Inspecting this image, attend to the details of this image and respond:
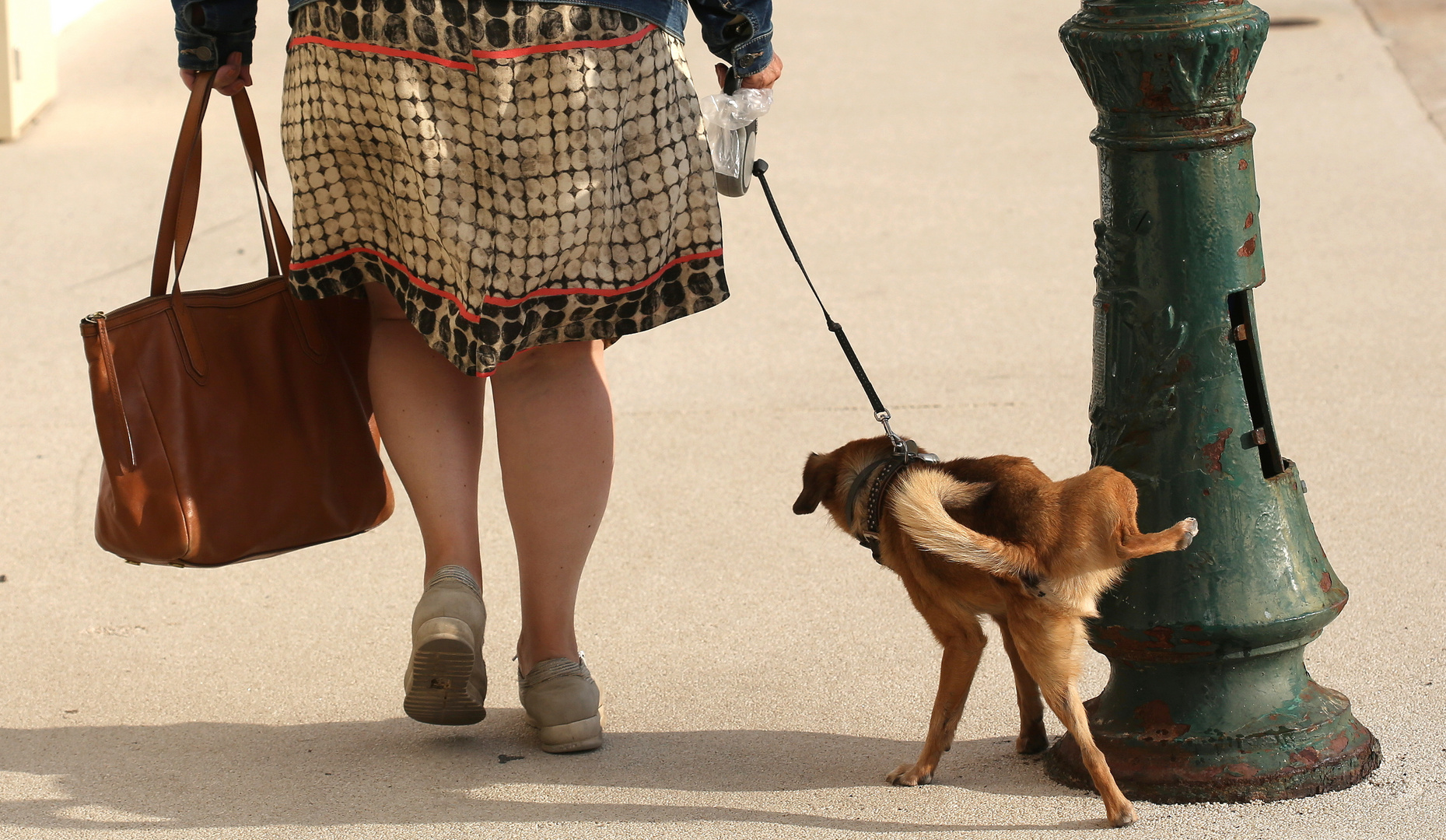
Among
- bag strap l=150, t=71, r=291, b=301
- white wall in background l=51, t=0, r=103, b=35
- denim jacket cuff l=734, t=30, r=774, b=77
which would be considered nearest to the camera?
denim jacket cuff l=734, t=30, r=774, b=77

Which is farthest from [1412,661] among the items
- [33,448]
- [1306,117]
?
[1306,117]

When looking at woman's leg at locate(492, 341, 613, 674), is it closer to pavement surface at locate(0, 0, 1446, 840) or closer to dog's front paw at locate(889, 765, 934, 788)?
pavement surface at locate(0, 0, 1446, 840)

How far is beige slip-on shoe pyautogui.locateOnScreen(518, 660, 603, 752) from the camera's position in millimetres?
2674

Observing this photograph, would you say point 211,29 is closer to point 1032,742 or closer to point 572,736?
point 572,736

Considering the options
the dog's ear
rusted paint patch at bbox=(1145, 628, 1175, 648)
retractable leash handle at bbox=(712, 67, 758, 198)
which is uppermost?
retractable leash handle at bbox=(712, 67, 758, 198)

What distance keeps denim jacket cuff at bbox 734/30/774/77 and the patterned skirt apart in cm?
15

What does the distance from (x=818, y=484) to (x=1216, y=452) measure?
2.27ft

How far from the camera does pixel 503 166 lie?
2.37 m

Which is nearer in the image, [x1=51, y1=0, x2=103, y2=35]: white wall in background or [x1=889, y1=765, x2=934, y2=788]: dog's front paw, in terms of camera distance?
[x1=889, y1=765, x2=934, y2=788]: dog's front paw

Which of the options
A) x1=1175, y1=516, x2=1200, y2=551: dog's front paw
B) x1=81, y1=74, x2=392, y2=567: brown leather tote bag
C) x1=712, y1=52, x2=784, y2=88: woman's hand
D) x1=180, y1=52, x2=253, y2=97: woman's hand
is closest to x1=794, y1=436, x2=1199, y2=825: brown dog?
x1=1175, y1=516, x2=1200, y2=551: dog's front paw

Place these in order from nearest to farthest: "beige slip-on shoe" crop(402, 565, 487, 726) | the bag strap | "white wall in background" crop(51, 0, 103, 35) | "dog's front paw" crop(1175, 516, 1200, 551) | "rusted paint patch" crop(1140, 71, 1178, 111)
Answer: "dog's front paw" crop(1175, 516, 1200, 551) → "rusted paint patch" crop(1140, 71, 1178, 111) → "beige slip-on shoe" crop(402, 565, 487, 726) → the bag strap → "white wall in background" crop(51, 0, 103, 35)

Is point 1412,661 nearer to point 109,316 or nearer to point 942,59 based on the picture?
point 109,316

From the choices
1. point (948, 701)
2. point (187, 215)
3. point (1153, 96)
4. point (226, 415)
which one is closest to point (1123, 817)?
point (948, 701)

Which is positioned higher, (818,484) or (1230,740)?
(818,484)
